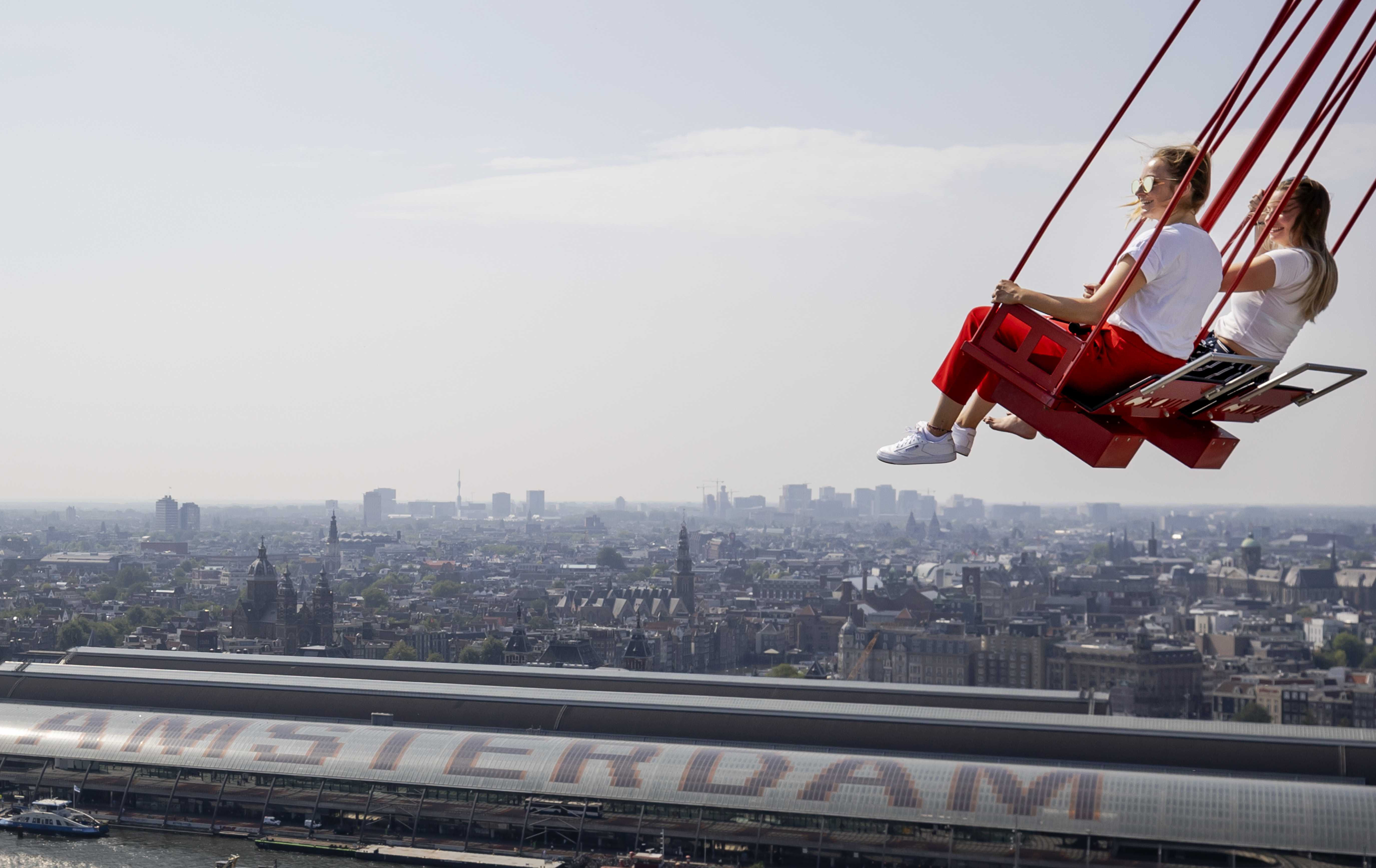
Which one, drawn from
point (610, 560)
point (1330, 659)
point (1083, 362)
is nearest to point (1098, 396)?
point (1083, 362)

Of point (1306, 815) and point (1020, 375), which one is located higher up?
point (1020, 375)

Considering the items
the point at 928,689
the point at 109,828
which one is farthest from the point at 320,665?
the point at 928,689

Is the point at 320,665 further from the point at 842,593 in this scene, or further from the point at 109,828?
the point at 842,593

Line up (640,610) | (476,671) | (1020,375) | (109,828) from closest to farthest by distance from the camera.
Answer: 1. (1020,375)
2. (109,828)
3. (476,671)
4. (640,610)

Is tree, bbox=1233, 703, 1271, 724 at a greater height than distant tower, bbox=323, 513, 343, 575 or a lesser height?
lesser

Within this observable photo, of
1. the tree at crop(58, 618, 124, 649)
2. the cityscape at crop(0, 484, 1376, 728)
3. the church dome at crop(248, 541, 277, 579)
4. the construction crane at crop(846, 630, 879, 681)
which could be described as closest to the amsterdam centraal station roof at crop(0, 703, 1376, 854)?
the cityscape at crop(0, 484, 1376, 728)

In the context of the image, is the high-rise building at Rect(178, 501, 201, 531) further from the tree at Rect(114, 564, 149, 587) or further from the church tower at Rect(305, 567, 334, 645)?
the church tower at Rect(305, 567, 334, 645)

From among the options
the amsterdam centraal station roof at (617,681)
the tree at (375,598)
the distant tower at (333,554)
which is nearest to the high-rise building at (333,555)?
the distant tower at (333,554)
